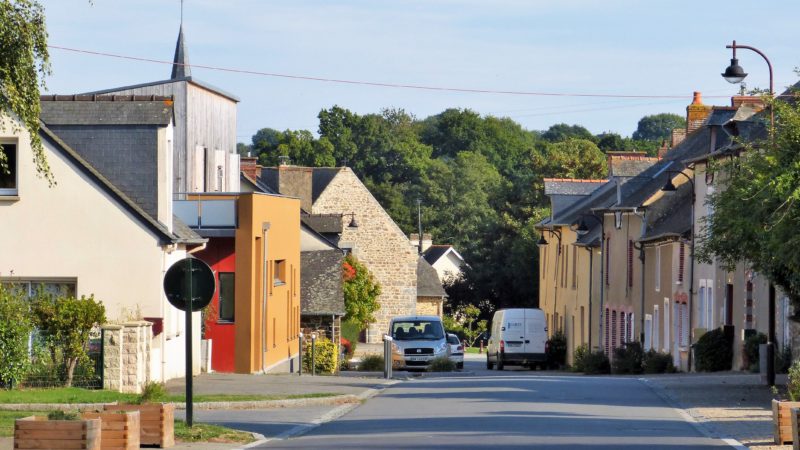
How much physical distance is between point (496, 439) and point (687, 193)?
32.7m

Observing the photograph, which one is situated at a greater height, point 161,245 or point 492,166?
point 492,166

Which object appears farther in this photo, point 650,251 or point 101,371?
point 650,251

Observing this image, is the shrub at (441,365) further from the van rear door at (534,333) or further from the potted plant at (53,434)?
the potted plant at (53,434)

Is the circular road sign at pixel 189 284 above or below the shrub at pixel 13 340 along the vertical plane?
above

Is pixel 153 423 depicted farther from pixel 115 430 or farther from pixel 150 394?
pixel 150 394

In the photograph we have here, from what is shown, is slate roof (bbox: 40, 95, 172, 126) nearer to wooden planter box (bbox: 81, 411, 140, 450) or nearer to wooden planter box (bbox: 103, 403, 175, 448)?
wooden planter box (bbox: 103, 403, 175, 448)

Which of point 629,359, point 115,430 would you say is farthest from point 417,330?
A: point 115,430

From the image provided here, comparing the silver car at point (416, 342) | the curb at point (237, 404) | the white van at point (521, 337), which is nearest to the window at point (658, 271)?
the white van at point (521, 337)

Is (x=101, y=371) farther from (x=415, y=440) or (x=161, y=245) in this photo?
(x=415, y=440)

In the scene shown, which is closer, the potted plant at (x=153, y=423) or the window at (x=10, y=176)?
the potted plant at (x=153, y=423)

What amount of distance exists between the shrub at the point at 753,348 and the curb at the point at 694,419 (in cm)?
499

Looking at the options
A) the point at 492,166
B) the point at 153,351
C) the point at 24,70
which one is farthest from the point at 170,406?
the point at 492,166

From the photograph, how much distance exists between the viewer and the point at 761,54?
2911cm

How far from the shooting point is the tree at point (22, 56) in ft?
54.4
